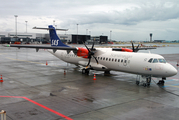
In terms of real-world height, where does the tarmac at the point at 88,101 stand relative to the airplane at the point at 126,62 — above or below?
below

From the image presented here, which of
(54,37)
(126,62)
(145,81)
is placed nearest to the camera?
(145,81)

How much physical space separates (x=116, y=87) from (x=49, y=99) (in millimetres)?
6655

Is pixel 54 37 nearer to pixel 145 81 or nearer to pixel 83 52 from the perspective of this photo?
pixel 83 52

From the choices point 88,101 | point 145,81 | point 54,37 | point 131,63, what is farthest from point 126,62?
point 54,37

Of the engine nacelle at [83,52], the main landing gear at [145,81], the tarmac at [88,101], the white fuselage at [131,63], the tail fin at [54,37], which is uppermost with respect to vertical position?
the tail fin at [54,37]

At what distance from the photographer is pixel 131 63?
19.0 meters

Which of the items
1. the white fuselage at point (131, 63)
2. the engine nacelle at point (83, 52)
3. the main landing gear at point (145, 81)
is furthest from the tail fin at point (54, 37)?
the main landing gear at point (145, 81)

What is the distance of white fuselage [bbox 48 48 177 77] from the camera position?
16.8m

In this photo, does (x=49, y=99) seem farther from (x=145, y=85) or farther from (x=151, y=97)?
(x=145, y=85)

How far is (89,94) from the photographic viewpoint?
46.4 feet

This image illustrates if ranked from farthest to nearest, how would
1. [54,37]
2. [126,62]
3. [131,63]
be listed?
1. [54,37]
2. [126,62]
3. [131,63]

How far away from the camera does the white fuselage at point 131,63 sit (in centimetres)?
1678

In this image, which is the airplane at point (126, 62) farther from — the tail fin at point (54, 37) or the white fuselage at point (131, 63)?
the tail fin at point (54, 37)

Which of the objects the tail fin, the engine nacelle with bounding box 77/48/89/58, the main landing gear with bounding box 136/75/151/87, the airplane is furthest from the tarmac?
the tail fin
